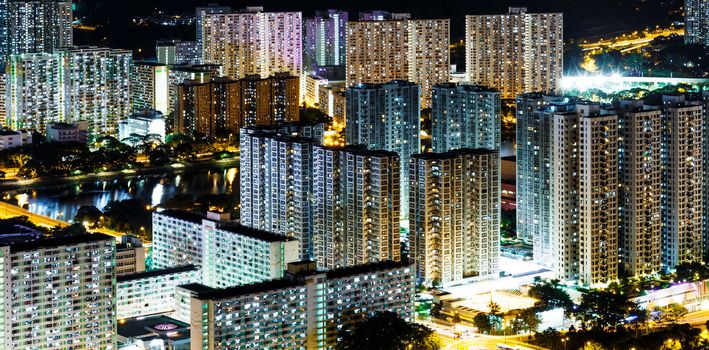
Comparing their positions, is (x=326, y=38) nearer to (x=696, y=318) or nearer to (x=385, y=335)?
(x=696, y=318)

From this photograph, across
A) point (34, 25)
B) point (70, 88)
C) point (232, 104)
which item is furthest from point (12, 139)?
point (34, 25)

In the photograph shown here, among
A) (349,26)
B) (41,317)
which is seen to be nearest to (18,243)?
(41,317)

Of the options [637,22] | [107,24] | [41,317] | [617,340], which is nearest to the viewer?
[41,317]

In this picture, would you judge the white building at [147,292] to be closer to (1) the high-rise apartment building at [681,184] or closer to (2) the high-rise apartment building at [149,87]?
(1) the high-rise apartment building at [681,184]

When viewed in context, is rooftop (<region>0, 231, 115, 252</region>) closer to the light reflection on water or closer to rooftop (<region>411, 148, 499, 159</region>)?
rooftop (<region>411, 148, 499, 159</region>)

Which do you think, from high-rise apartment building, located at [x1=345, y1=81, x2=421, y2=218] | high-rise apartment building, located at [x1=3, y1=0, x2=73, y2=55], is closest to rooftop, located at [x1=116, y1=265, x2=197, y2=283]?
high-rise apartment building, located at [x1=345, y1=81, x2=421, y2=218]

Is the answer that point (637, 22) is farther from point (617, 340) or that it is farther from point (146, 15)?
point (617, 340)
